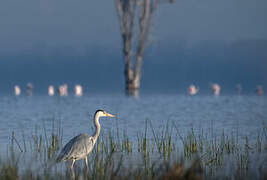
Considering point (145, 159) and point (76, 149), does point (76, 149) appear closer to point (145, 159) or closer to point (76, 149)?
point (76, 149)

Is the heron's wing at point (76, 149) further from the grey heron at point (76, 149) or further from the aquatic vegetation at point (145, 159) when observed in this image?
the aquatic vegetation at point (145, 159)

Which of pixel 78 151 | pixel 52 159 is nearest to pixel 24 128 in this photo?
pixel 52 159

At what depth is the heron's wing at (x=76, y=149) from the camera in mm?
8508

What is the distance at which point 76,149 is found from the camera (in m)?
8.60

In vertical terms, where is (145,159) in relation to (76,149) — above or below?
below

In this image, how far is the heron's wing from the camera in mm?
8508

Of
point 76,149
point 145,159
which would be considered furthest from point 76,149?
point 145,159

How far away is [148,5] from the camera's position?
38875 mm

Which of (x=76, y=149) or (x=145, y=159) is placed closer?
(x=76, y=149)

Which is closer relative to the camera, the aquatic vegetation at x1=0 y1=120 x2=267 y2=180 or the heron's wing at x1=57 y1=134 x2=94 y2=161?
the aquatic vegetation at x1=0 y1=120 x2=267 y2=180

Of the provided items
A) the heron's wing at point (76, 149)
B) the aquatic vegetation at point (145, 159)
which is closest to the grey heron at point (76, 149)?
the heron's wing at point (76, 149)

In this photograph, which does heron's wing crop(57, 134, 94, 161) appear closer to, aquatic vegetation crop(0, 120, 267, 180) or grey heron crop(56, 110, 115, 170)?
grey heron crop(56, 110, 115, 170)

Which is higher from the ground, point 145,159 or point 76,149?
point 76,149

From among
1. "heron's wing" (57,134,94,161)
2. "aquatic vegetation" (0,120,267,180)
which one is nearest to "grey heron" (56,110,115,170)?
"heron's wing" (57,134,94,161)
